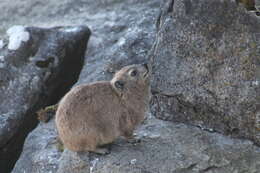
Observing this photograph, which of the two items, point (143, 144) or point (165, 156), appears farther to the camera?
point (143, 144)

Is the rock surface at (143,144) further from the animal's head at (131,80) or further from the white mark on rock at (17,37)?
the white mark on rock at (17,37)

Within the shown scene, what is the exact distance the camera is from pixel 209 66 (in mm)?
8320

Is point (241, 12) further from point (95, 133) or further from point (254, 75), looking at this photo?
point (95, 133)

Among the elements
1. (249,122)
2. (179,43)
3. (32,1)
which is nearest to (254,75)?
(249,122)

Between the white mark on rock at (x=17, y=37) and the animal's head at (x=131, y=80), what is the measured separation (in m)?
3.63

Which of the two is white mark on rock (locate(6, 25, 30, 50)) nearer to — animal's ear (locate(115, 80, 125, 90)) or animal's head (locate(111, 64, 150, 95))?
animal's head (locate(111, 64, 150, 95))

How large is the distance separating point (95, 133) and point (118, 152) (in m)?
0.52

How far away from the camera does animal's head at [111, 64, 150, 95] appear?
8.34 m

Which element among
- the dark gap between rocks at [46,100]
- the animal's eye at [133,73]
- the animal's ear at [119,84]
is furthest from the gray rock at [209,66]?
the dark gap between rocks at [46,100]

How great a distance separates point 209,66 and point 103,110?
192 cm

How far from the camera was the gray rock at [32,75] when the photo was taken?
10156mm

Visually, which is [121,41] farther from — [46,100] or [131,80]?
[131,80]

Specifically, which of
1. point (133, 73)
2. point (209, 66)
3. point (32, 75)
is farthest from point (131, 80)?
point (32, 75)

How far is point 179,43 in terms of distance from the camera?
28.1ft
